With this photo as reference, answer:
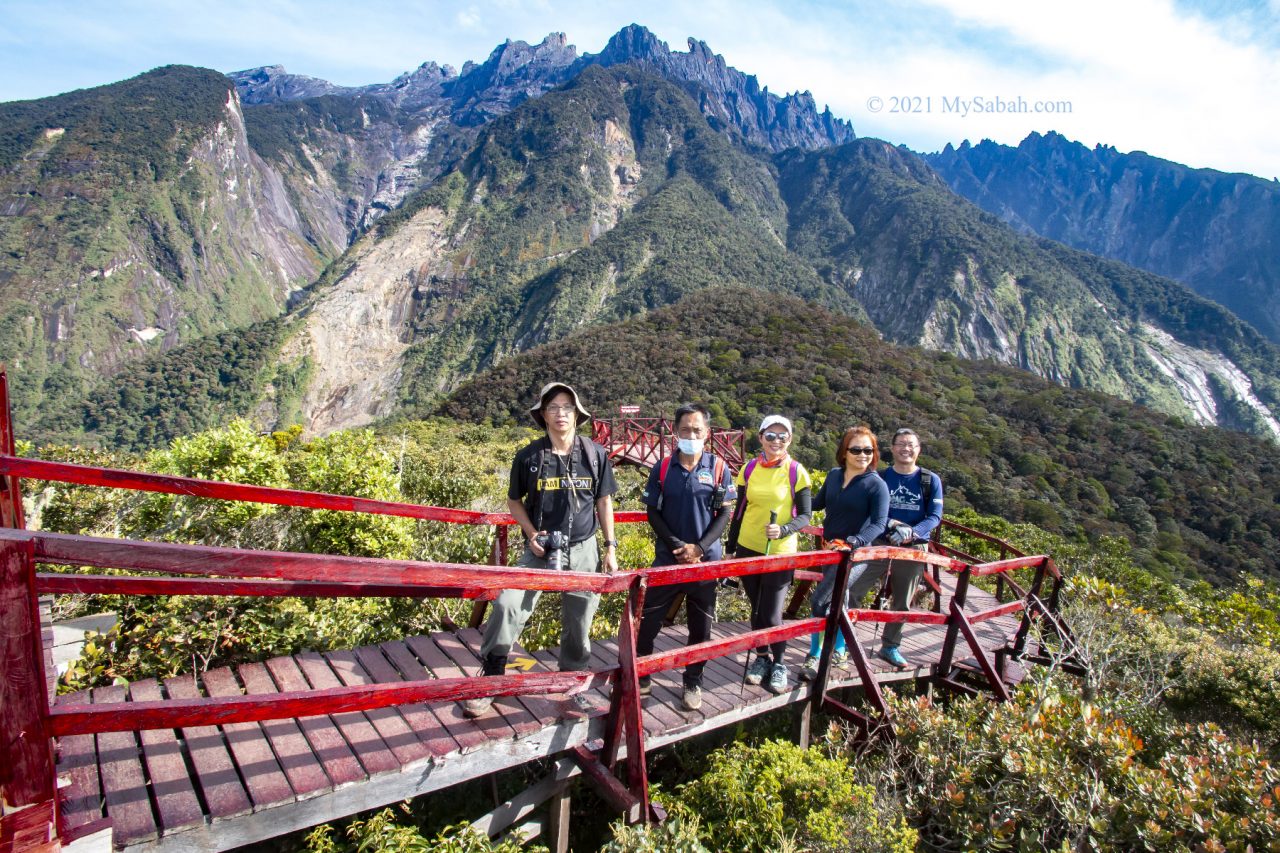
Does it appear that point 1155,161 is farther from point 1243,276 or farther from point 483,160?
point 483,160

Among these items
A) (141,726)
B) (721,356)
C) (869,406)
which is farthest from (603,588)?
(721,356)

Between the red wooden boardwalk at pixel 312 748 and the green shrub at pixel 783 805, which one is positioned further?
the green shrub at pixel 783 805

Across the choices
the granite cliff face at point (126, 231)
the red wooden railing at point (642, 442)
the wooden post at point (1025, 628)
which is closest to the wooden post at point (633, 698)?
the wooden post at point (1025, 628)

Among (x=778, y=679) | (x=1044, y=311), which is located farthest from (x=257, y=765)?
(x=1044, y=311)

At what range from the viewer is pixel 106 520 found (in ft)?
17.9

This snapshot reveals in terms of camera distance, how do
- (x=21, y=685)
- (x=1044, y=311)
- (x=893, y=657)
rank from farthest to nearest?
(x=1044, y=311) → (x=893, y=657) → (x=21, y=685)

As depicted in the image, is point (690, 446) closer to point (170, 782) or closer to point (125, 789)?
point (170, 782)

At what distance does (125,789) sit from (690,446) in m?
2.51

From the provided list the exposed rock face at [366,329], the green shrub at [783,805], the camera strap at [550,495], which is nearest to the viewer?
the green shrub at [783,805]

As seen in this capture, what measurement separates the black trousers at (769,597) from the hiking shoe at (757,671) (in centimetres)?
11

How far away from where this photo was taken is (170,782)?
2.14 metres

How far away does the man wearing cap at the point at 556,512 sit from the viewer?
284cm

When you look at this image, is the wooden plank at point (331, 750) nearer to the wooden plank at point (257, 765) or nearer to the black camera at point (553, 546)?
the wooden plank at point (257, 765)

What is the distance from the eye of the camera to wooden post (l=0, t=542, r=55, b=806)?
52.1 inches
